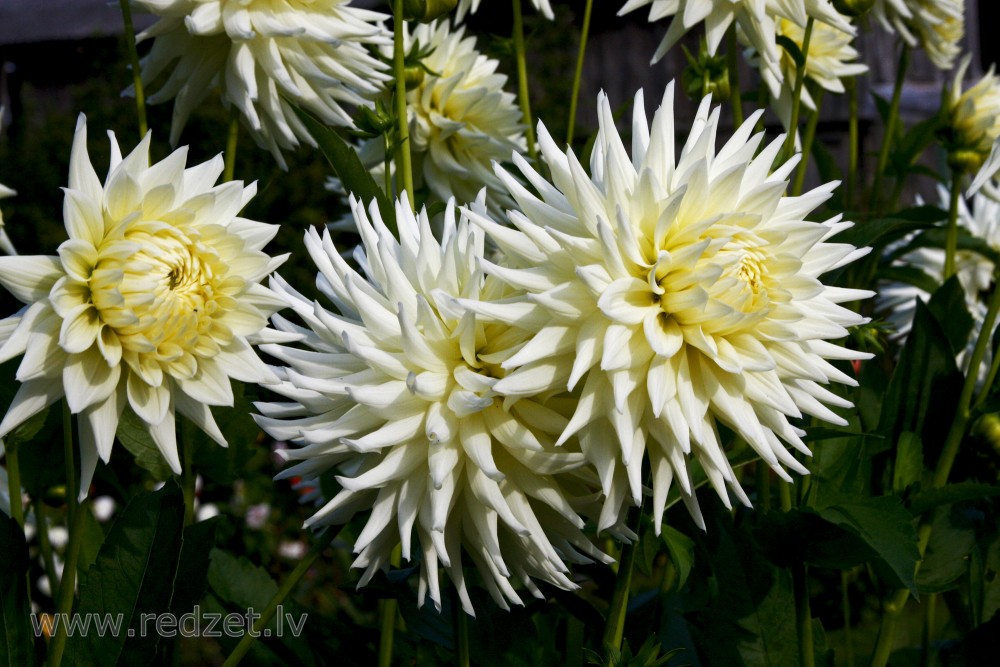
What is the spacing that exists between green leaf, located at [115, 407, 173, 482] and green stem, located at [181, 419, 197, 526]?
0.03 meters

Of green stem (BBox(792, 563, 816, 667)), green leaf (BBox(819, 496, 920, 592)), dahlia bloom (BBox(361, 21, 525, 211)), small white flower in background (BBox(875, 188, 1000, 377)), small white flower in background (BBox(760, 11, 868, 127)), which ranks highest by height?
small white flower in background (BBox(760, 11, 868, 127))

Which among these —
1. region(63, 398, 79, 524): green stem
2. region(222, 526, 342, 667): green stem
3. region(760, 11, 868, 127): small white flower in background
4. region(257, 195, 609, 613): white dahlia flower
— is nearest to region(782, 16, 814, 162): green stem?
region(760, 11, 868, 127): small white flower in background

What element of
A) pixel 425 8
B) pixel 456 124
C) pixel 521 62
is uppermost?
pixel 425 8

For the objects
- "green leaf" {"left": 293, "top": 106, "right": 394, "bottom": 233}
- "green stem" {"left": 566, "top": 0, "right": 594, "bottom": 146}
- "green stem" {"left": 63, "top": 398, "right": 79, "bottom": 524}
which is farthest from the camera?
"green stem" {"left": 566, "top": 0, "right": 594, "bottom": 146}

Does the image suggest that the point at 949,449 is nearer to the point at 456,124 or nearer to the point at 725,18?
the point at 725,18

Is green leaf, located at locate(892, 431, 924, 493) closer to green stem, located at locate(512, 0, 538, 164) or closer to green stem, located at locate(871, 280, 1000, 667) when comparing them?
green stem, located at locate(871, 280, 1000, 667)

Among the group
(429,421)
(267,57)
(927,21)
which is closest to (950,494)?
(429,421)

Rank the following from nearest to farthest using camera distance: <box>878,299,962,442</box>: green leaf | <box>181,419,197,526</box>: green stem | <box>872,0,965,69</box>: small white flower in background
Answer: <box>181,419,197,526</box>: green stem, <box>878,299,962,442</box>: green leaf, <box>872,0,965,69</box>: small white flower in background

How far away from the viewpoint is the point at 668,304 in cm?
71

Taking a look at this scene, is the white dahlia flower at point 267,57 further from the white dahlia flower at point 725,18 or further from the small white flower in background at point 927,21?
the small white flower in background at point 927,21

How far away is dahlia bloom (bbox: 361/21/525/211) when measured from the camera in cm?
155

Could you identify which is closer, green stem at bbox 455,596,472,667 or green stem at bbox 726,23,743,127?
green stem at bbox 455,596,472,667

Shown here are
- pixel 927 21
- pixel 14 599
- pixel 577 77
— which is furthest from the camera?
pixel 927 21

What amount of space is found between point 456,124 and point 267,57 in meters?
0.44
